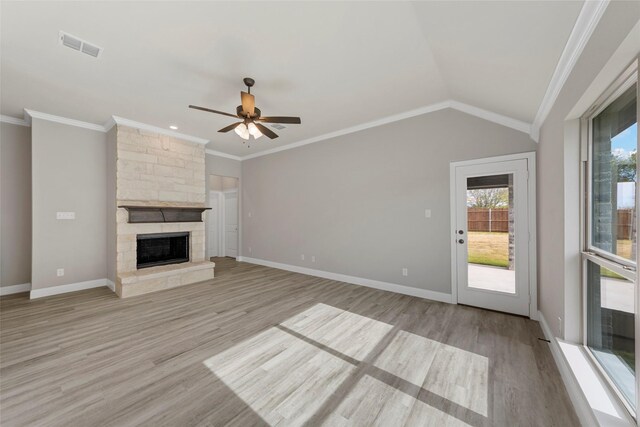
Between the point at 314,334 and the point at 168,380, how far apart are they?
1398mm

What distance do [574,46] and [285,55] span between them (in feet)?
7.71

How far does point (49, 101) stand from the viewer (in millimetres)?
3570

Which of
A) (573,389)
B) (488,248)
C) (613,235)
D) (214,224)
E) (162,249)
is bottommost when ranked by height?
(573,389)

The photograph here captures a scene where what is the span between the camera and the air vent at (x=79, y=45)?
7.38 feet

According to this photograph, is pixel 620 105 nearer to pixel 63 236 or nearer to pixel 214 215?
pixel 63 236

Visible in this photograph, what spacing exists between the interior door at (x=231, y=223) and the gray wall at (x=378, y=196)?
5.41 feet

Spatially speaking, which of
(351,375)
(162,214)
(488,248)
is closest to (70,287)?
(162,214)

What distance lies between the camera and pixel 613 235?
1.60m

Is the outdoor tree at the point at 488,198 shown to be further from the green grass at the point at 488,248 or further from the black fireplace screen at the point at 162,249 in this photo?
the black fireplace screen at the point at 162,249

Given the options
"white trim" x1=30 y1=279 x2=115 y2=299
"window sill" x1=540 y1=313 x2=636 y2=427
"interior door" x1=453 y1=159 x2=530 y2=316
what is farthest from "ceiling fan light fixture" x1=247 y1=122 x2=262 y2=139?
"white trim" x1=30 y1=279 x2=115 y2=299

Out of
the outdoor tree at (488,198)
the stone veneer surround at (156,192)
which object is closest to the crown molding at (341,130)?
the stone veneer surround at (156,192)

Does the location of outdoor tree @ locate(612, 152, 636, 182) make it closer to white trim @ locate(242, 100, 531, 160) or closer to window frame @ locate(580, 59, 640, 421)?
window frame @ locate(580, 59, 640, 421)

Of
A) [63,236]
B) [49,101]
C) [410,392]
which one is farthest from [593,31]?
[63,236]

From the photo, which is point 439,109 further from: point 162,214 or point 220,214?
point 220,214
